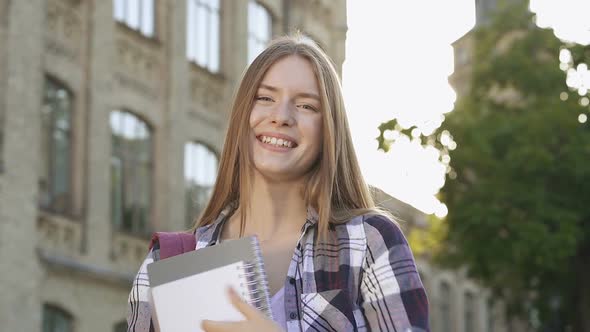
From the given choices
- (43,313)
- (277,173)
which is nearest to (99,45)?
(43,313)

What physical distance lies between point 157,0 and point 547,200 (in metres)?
9.25

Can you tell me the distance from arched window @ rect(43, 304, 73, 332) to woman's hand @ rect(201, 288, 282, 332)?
1721cm

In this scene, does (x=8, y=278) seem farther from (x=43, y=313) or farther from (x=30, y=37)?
(x=30, y=37)

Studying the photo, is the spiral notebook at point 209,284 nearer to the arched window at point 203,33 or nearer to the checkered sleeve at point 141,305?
the checkered sleeve at point 141,305

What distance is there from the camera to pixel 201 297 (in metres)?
3.09

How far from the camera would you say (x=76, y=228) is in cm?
2091

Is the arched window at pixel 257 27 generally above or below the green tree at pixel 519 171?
above

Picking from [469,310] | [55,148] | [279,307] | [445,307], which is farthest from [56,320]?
[469,310]

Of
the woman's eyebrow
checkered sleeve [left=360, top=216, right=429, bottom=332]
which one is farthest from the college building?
checkered sleeve [left=360, top=216, right=429, bottom=332]

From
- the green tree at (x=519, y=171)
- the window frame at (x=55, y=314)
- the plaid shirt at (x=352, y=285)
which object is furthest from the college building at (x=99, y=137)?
the plaid shirt at (x=352, y=285)

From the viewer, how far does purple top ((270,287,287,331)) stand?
3273 mm

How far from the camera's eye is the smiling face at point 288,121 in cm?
357

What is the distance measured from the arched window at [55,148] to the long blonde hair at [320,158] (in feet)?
54.2

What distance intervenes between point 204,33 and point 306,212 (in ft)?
76.2
